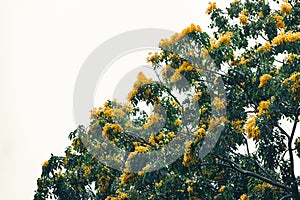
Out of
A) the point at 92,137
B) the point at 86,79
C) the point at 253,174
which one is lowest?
the point at 253,174

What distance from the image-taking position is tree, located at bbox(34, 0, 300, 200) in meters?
9.12

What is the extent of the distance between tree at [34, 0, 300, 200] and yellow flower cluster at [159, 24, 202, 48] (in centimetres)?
2

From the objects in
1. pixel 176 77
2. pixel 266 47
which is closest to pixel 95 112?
pixel 176 77

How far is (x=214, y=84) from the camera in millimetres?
10305

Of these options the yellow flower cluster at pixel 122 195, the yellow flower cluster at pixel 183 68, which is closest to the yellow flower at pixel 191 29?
the yellow flower cluster at pixel 183 68

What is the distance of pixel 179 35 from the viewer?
9.92 metres

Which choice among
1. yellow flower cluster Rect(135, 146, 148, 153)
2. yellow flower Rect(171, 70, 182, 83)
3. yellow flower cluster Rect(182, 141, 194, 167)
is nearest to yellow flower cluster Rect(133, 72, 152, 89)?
yellow flower Rect(171, 70, 182, 83)

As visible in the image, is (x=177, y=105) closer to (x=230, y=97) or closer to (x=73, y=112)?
(x=230, y=97)

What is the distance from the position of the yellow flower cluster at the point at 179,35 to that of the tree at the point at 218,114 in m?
0.02

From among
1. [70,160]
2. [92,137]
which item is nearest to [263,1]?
[92,137]

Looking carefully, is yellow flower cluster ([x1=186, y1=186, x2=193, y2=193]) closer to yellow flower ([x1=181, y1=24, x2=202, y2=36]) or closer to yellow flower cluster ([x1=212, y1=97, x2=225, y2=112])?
yellow flower cluster ([x1=212, y1=97, x2=225, y2=112])

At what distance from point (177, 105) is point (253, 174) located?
2.18 m

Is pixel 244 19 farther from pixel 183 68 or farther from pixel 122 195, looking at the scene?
pixel 122 195

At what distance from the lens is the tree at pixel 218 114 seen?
9.12 metres
